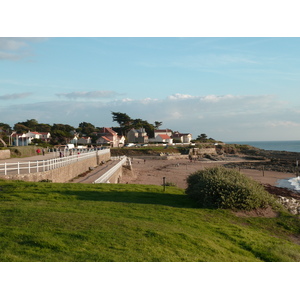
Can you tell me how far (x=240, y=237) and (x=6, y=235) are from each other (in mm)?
6342

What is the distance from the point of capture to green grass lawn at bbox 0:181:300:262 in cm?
682

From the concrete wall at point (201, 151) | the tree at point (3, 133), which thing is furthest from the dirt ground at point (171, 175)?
the concrete wall at point (201, 151)

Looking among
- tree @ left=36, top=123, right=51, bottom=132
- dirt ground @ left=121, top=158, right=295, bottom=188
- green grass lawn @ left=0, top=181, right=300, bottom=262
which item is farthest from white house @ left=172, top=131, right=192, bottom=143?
green grass lawn @ left=0, top=181, right=300, bottom=262

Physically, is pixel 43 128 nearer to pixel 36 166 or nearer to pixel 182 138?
pixel 182 138

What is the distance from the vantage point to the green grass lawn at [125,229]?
6824 millimetres

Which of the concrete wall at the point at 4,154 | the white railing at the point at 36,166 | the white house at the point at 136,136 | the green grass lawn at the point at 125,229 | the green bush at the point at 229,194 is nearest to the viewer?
the green grass lawn at the point at 125,229

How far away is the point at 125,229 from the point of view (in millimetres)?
8555

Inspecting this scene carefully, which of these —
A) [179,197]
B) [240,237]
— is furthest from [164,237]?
[179,197]

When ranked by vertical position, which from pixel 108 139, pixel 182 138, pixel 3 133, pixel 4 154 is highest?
pixel 3 133

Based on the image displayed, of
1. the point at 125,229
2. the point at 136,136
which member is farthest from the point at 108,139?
the point at 125,229

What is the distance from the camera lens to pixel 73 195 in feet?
45.0

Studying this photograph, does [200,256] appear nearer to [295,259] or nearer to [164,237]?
[164,237]

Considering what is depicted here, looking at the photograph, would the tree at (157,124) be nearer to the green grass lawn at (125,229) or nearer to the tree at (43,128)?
the tree at (43,128)

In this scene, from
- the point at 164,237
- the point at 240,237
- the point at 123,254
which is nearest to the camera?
the point at 123,254
